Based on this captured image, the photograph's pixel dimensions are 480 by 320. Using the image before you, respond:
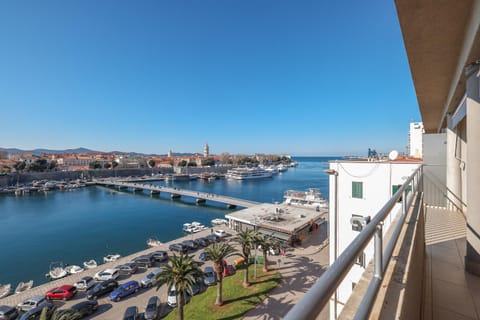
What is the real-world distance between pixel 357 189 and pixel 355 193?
0.68ft

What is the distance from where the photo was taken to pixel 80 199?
47531 mm

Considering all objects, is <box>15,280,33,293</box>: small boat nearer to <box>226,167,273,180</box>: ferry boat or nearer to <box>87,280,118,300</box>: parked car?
<box>87,280,118,300</box>: parked car

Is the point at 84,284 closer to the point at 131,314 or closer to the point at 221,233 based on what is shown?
the point at 131,314

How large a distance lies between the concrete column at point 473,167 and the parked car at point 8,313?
61.6ft

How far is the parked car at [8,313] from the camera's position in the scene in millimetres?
11591

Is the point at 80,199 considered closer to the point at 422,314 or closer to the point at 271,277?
the point at 271,277

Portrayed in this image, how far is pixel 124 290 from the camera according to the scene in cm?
1312

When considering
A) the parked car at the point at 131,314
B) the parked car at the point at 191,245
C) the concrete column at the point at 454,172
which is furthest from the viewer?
the parked car at the point at 191,245

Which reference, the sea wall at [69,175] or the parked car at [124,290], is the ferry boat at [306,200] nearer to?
the parked car at [124,290]

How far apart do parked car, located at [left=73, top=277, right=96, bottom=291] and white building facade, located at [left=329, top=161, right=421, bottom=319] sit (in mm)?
14815

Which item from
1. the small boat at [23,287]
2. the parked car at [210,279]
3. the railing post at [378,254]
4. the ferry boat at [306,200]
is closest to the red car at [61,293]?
the small boat at [23,287]

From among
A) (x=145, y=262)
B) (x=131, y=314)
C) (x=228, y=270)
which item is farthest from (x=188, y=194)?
(x=131, y=314)

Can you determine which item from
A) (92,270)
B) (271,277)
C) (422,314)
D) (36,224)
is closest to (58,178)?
(36,224)

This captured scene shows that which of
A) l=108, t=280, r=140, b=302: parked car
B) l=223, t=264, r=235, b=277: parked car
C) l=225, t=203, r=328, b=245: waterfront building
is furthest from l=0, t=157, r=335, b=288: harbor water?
l=223, t=264, r=235, b=277: parked car
